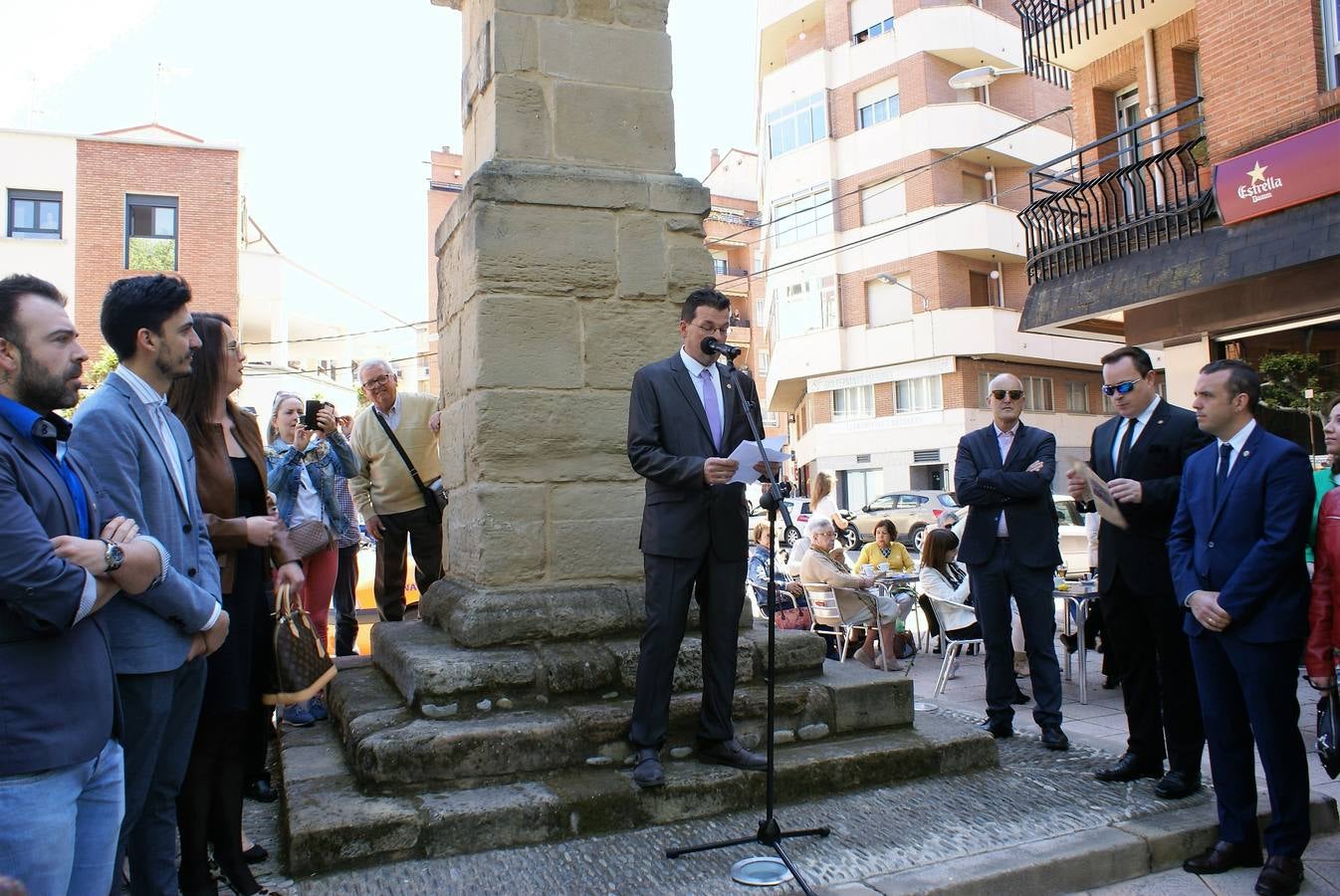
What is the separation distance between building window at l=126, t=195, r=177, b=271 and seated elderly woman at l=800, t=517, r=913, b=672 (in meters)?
22.8

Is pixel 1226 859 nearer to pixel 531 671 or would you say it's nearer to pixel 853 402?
pixel 531 671

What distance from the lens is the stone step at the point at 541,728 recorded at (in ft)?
11.2

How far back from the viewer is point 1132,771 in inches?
160

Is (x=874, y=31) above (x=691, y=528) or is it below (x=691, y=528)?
above

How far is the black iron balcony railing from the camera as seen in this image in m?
10.4

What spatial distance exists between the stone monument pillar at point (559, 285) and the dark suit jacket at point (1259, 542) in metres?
2.26

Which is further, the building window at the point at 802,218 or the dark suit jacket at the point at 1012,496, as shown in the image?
the building window at the point at 802,218

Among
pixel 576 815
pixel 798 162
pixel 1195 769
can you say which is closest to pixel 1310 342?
pixel 1195 769

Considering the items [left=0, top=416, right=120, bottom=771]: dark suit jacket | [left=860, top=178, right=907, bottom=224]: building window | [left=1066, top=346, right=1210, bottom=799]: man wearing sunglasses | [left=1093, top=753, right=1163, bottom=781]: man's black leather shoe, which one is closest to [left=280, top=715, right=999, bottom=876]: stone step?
[left=1093, top=753, right=1163, bottom=781]: man's black leather shoe

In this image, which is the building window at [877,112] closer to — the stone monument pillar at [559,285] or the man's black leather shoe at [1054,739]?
the stone monument pillar at [559,285]

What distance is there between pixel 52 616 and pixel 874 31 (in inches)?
1144

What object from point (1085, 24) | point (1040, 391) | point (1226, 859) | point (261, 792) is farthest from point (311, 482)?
point (1040, 391)

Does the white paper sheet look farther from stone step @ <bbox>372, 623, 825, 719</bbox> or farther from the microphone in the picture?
stone step @ <bbox>372, 623, 825, 719</bbox>

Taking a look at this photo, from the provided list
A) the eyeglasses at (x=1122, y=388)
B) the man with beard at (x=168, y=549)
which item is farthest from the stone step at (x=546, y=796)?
the eyeglasses at (x=1122, y=388)
